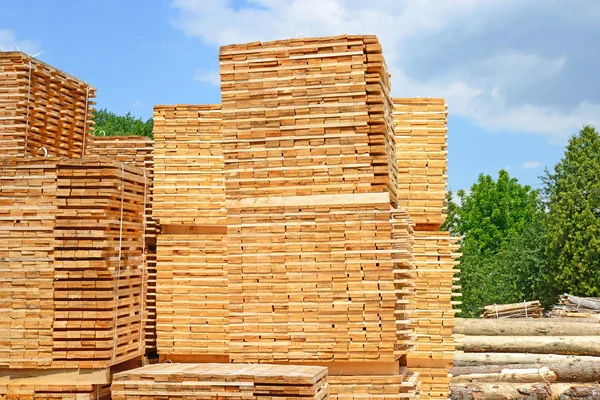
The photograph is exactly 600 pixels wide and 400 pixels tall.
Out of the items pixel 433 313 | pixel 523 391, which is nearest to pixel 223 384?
pixel 433 313

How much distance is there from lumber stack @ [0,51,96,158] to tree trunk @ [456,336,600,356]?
978 centimetres

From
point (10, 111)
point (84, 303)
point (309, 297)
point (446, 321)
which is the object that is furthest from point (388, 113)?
point (10, 111)

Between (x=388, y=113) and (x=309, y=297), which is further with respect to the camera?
(x=388, y=113)

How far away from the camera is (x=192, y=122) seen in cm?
1046

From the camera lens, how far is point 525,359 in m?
Result: 15.9

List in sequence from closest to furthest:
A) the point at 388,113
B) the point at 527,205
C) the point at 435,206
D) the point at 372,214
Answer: the point at 372,214 < the point at 388,113 < the point at 435,206 < the point at 527,205

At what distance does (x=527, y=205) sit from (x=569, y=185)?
12177 mm

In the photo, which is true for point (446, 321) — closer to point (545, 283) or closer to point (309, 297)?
point (309, 297)

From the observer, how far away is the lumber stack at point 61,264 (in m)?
8.12

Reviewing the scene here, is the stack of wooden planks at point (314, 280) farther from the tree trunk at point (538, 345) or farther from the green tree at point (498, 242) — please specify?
the green tree at point (498, 242)

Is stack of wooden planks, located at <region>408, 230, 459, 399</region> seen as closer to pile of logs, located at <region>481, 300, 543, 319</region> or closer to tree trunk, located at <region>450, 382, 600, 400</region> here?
tree trunk, located at <region>450, 382, 600, 400</region>

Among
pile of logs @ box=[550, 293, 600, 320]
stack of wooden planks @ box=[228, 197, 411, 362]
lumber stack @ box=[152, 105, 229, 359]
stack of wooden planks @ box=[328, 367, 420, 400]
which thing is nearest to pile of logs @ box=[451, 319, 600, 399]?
pile of logs @ box=[550, 293, 600, 320]

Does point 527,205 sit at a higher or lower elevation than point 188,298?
higher

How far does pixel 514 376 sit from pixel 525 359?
3.09 ft
